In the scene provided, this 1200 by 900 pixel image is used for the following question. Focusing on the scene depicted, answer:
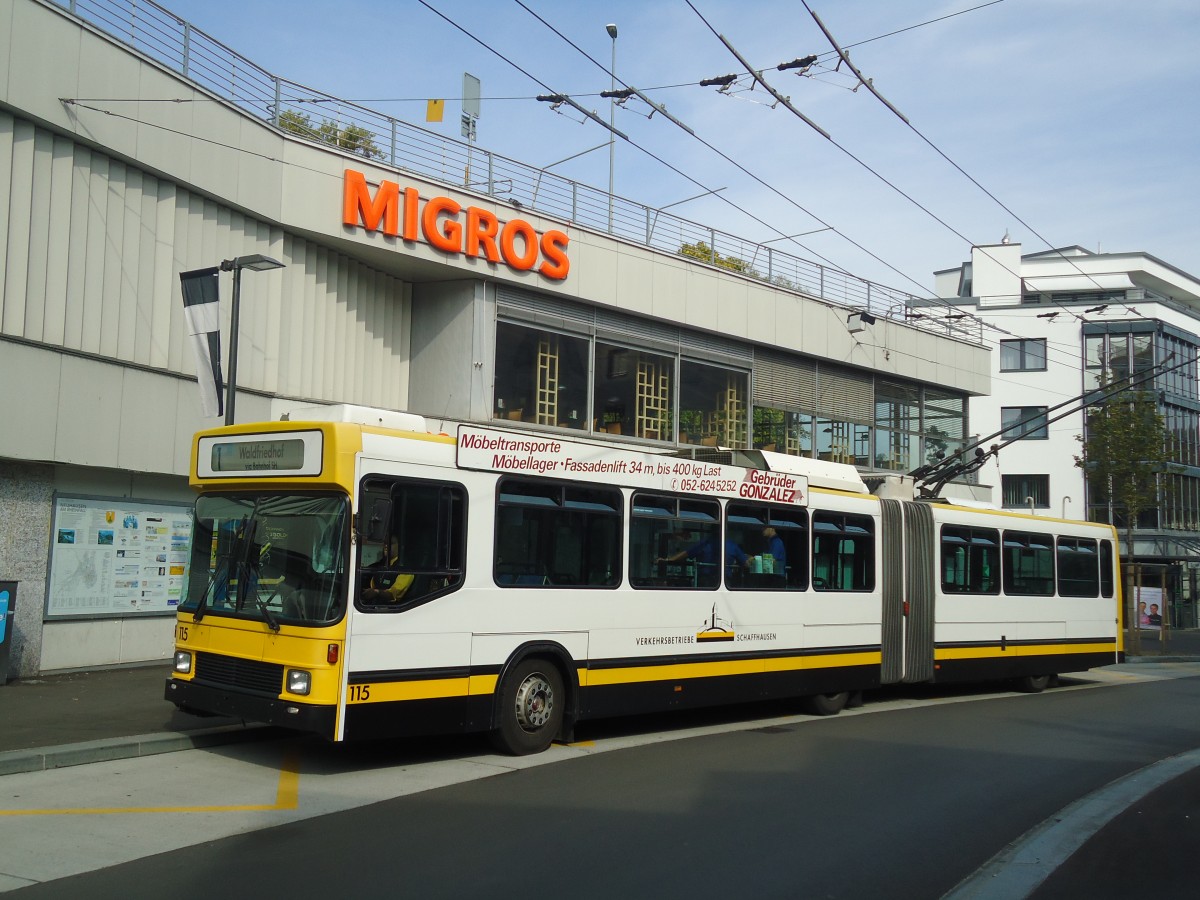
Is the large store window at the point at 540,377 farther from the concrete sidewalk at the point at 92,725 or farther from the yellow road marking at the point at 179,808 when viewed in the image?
the yellow road marking at the point at 179,808

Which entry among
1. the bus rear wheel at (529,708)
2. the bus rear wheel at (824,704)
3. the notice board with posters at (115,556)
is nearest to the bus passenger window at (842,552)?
the bus rear wheel at (824,704)

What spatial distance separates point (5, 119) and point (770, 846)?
1227cm

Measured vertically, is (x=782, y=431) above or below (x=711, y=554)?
above

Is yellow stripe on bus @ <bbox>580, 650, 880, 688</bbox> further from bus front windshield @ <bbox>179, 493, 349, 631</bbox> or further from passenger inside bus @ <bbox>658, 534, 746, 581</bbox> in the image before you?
bus front windshield @ <bbox>179, 493, 349, 631</bbox>

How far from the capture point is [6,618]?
522 inches

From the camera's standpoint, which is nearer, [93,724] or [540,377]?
[93,724]

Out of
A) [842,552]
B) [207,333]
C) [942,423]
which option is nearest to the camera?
[207,333]

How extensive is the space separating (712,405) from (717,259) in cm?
629

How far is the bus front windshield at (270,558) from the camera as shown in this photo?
9.08 meters

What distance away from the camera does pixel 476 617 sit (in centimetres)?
1005

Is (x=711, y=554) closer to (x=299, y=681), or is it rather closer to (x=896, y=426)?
(x=299, y=681)

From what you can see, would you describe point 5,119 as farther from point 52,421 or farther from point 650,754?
point 650,754

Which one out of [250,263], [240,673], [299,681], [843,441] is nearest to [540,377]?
[250,263]

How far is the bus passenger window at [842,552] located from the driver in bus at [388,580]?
6470mm
